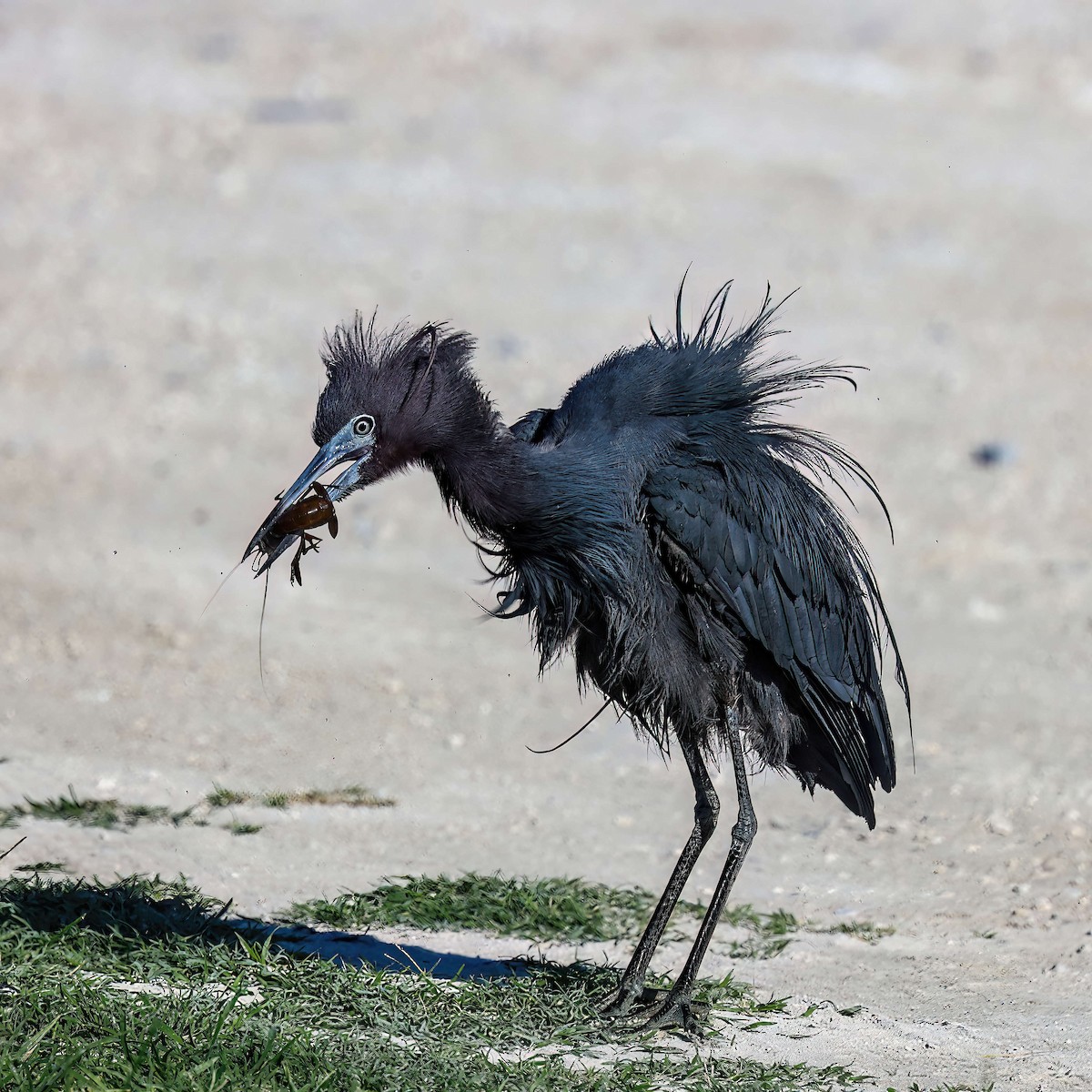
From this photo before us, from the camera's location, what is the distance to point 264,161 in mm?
16922

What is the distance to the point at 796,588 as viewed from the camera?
514cm

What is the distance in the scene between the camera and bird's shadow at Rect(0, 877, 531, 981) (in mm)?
5254

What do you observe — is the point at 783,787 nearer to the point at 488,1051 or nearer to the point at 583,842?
the point at 583,842

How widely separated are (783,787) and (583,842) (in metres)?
1.25

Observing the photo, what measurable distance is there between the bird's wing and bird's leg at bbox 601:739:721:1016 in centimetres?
38

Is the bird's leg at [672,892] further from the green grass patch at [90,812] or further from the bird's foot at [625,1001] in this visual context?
the green grass patch at [90,812]

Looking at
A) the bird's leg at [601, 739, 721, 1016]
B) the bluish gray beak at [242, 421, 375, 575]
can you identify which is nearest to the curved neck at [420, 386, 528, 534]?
the bluish gray beak at [242, 421, 375, 575]

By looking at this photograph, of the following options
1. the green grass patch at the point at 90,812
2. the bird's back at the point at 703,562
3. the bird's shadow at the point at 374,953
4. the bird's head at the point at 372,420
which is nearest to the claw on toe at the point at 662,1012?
the bird's shadow at the point at 374,953

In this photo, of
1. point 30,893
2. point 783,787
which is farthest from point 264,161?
point 30,893

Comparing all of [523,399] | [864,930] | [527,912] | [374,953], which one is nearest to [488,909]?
[527,912]

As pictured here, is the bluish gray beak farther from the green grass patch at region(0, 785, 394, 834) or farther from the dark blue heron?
the green grass patch at region(0, 785, 394, 834)

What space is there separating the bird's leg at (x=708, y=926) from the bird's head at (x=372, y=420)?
130cm

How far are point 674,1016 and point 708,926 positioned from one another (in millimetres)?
290

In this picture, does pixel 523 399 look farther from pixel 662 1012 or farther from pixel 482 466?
pixel 662 1012
